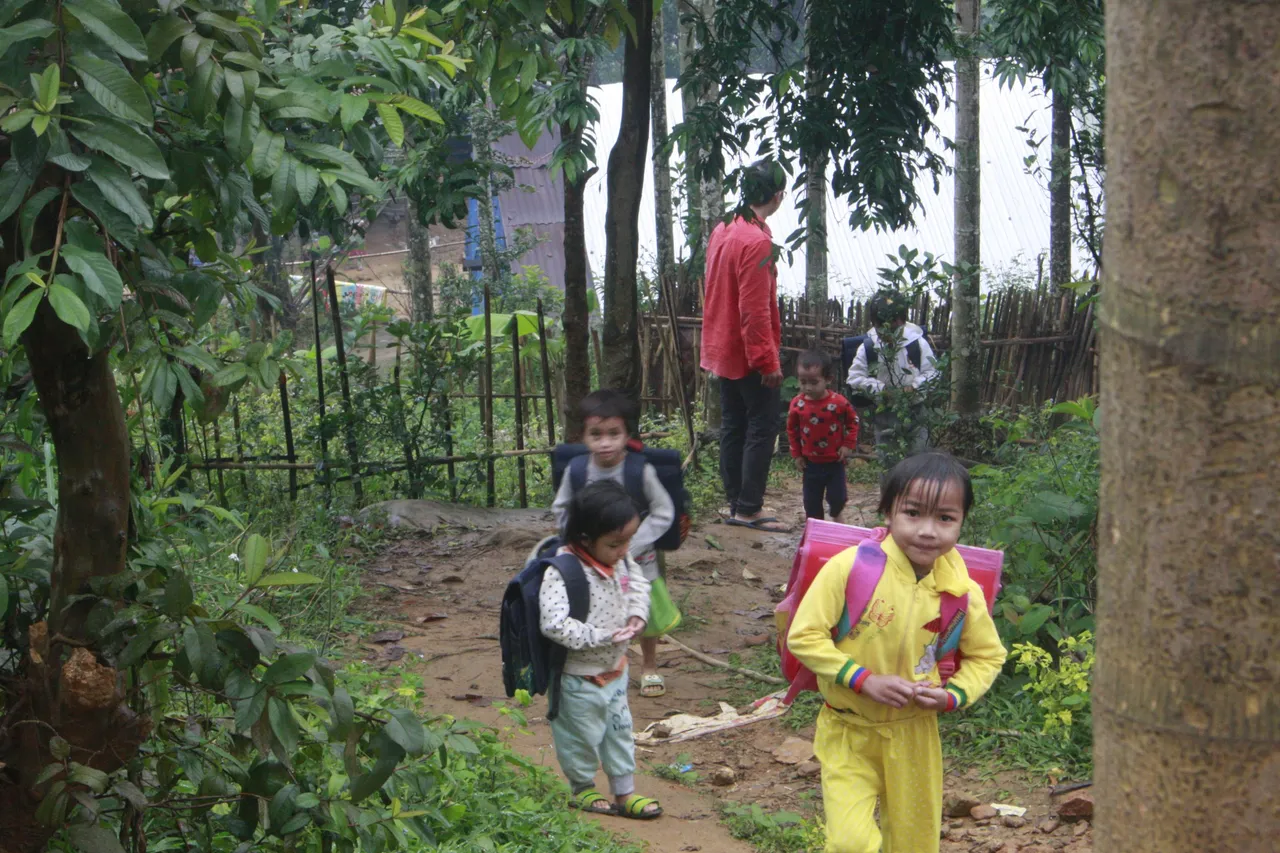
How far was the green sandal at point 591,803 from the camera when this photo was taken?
3.87 meters

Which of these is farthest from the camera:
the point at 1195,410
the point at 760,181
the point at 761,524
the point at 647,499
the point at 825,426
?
the point at 761,524

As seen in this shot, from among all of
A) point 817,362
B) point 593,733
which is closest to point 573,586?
point 593,733

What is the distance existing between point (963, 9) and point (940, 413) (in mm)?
3935

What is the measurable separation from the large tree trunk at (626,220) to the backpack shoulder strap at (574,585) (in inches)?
94.4

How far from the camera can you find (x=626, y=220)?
20.5 ft

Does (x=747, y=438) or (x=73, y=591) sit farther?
(x=747, y=438)

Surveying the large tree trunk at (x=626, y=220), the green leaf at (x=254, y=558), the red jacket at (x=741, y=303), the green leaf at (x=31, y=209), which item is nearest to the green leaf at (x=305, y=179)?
the green leaf at (x=31, y=209)

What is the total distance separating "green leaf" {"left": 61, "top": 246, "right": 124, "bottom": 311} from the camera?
1794 millimetres

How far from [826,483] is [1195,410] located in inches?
254

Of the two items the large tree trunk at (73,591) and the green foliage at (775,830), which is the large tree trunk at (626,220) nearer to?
the green foliage at (775,830)

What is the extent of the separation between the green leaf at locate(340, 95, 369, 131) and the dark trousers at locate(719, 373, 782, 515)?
5067mm

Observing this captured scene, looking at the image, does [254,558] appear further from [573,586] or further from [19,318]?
[573,586]

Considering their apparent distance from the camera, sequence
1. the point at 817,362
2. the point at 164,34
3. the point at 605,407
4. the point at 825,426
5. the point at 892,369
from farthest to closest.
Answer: the point at 892,369 < the point at 825,426 < the point at 817,362 < the point at 605,407 < the point at 164,34

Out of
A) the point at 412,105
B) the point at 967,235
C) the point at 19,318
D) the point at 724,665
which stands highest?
the point at 967,235
